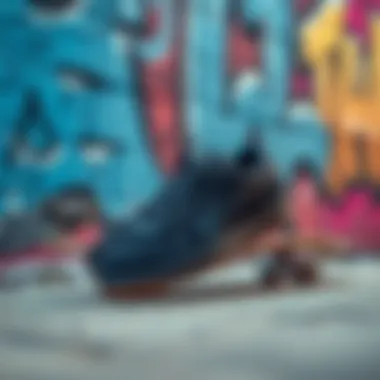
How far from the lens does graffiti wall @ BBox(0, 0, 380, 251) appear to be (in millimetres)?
1755

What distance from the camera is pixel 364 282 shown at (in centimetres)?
191

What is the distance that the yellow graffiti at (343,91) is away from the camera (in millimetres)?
1914

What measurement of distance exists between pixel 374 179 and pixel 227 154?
31cm

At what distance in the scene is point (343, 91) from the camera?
1.95 meters

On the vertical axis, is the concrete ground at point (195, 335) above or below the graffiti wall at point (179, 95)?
below

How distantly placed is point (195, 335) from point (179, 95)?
411mm

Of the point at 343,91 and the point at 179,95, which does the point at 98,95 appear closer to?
the point at 179,95

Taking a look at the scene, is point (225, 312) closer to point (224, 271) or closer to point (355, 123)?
point (224, 271)

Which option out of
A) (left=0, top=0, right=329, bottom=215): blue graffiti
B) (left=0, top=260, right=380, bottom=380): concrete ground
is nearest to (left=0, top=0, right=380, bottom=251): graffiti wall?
(left=0, top=0, right=329, bottom=215): blue graffiti

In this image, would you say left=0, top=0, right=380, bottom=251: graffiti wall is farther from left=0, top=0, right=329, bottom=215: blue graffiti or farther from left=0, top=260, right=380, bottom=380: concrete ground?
left=0, top=260, right=380, bottom=380: concrete ground

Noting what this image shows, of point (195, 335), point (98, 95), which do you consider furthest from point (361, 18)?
point (195, 335)

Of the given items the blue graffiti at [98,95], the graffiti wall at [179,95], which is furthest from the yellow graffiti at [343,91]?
the blue graffiti at [98,95]

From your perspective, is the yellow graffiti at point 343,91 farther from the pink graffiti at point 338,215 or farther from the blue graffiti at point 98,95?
the blue graffiti at point 98,95

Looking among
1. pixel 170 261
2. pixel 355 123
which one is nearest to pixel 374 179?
pixel 355 123
